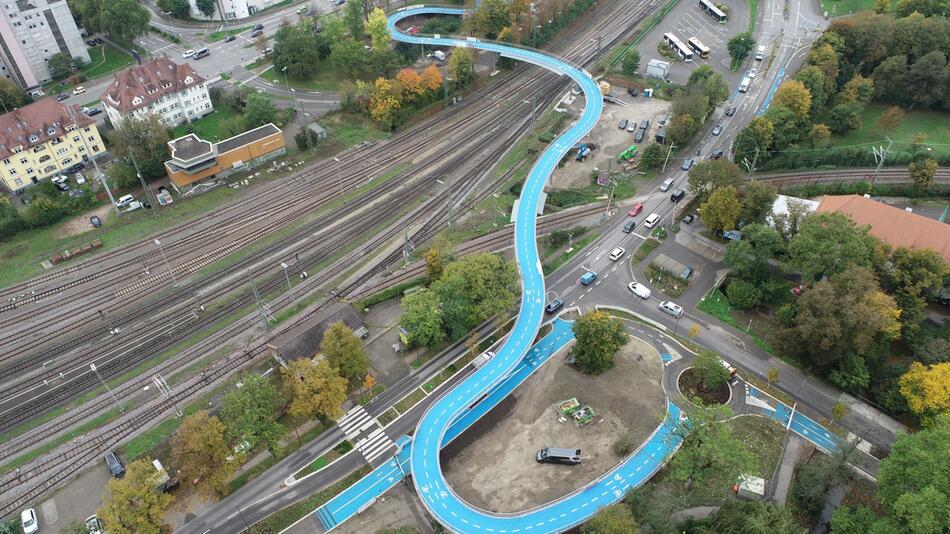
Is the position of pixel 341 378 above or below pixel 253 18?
below

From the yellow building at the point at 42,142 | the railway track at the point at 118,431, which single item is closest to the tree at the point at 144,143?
the yellow building at the point at 42,142

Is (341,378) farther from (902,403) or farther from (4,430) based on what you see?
(902,403)

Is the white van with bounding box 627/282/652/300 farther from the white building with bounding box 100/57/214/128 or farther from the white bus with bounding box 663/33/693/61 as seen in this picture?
the white building with bounding box 100/57/214/128

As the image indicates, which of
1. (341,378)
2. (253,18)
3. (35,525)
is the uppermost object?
(253,18)

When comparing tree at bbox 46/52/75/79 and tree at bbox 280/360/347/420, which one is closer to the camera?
tree at bbox 280/360/347/420

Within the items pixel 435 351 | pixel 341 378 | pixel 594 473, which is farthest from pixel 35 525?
pixel 594 473

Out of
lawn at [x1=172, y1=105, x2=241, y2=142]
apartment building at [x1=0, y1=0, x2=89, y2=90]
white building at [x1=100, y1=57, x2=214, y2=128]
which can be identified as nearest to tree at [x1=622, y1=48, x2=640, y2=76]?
lawn at [x1=172, y1=105, x2=241, y2=142]

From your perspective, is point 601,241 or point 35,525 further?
point 601,241
